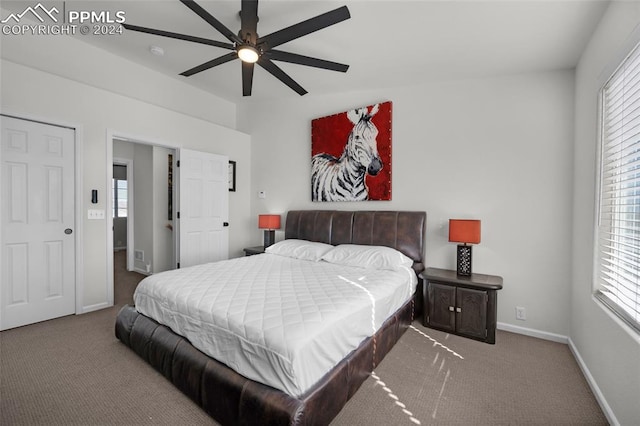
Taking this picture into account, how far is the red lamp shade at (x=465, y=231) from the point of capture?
2752 millimetres

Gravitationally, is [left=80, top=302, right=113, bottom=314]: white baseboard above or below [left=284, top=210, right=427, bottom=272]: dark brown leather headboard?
below

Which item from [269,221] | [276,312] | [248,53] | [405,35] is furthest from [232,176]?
[276,312]

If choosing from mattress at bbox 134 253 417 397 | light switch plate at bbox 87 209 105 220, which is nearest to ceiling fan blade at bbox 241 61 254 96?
mattress at bbox 134 253 417 397

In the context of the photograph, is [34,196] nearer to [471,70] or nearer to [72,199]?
[72,199]

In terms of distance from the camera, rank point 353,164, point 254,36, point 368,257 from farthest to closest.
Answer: point 353,164 < point 368,257 < point 254,36

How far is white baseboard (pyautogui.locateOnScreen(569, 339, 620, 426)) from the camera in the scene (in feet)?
5.22

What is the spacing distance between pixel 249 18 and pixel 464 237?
265 centimetres

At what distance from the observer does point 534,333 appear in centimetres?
278

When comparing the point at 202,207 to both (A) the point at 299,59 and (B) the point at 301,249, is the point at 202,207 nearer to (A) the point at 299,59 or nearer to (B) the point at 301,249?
(B) the point at 301,249

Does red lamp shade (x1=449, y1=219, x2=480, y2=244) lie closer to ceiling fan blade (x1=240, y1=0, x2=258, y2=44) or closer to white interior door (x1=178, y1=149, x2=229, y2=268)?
ceiling fan blade (x1=240, y1=0, x2=258, y2=44)

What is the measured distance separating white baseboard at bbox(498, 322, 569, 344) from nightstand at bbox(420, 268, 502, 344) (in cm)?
47

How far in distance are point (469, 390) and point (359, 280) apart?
1.05 m

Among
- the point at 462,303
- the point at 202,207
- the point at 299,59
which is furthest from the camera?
the point at 202,207

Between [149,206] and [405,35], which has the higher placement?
[405,35]
